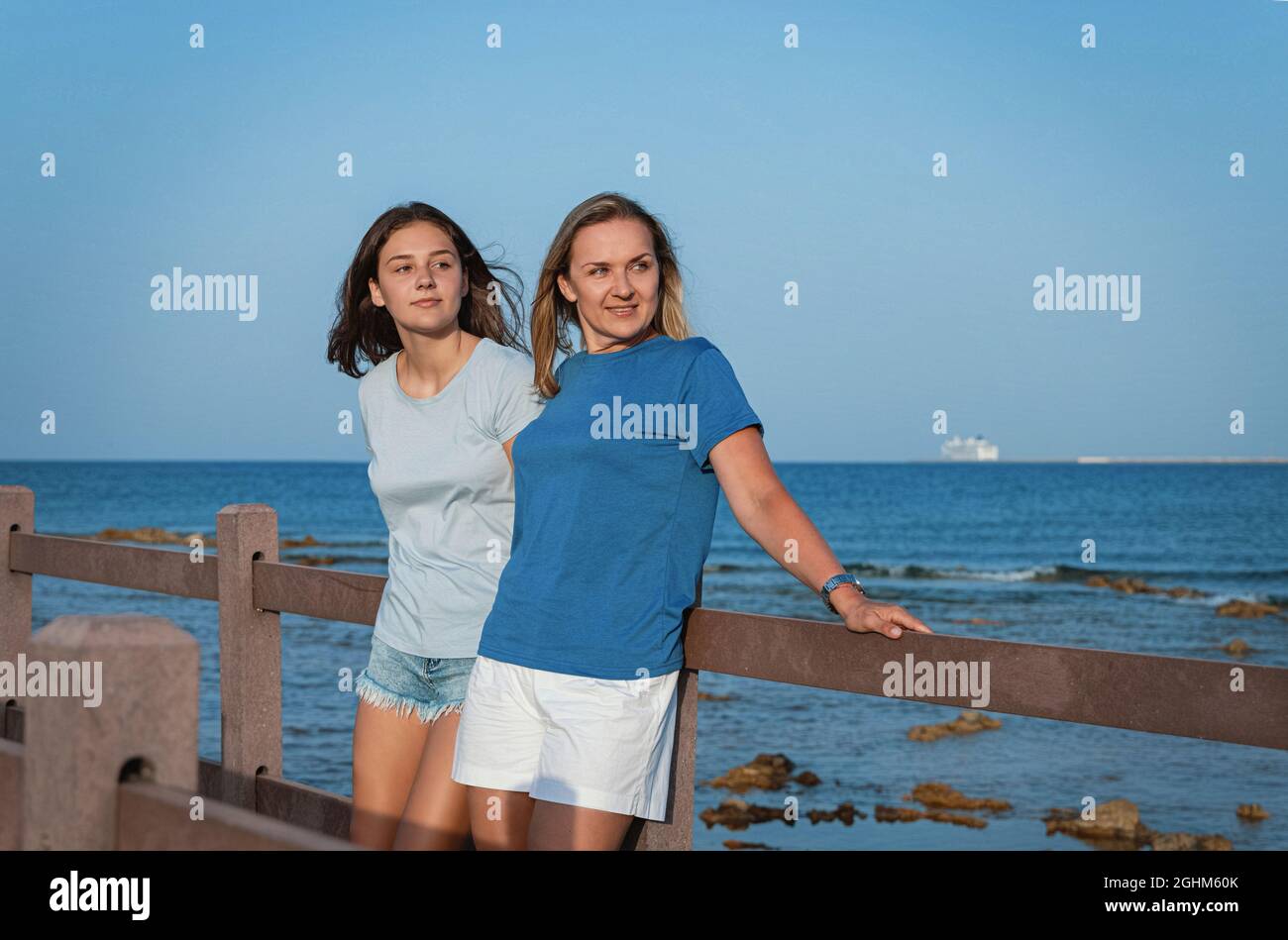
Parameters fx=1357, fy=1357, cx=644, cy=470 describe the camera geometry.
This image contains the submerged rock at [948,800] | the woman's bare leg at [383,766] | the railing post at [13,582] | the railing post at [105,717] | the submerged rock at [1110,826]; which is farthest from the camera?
the submerged rock at [948,800]

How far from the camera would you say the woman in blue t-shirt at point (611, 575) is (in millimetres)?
2395

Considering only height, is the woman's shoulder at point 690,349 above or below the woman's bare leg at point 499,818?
above

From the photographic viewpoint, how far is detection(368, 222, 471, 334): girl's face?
295 centimetres

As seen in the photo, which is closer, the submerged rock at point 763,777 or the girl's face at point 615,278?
the girl's face at point 615,278

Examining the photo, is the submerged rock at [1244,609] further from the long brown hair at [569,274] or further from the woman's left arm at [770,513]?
the woman's left arm at [770,513]

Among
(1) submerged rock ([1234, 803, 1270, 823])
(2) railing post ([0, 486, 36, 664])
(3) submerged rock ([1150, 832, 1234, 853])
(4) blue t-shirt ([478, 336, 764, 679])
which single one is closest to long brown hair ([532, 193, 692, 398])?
(4) blue t-shirt ([478, 336, 764, 679])

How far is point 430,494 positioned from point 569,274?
556 mm

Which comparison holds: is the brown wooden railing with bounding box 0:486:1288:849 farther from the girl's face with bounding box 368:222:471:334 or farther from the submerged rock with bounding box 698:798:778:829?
the submerged rock with bounding box 698:798:778:829

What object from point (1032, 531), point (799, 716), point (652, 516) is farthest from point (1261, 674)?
point (1032, 531)

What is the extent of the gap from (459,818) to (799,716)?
10.3 metres

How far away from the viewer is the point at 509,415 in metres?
2.78

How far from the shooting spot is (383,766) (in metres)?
2.94

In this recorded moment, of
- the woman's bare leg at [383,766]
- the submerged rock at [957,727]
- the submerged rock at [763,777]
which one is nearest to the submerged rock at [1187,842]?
the submerged rock at [763,777]
